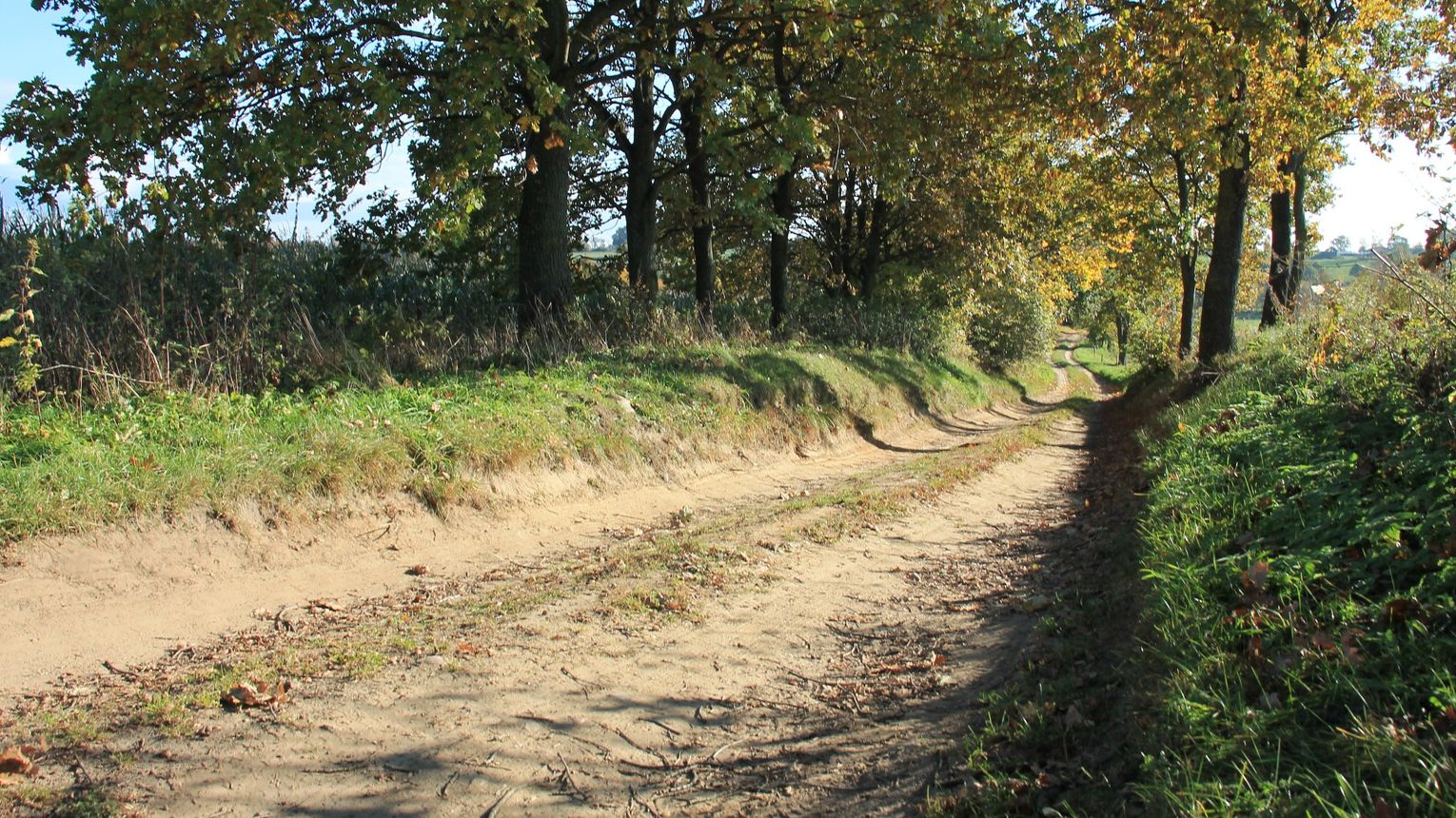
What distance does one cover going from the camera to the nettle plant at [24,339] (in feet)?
22.5

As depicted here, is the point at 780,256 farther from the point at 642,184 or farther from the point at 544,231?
the point at 544,231

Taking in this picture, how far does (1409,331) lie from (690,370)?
8.05m

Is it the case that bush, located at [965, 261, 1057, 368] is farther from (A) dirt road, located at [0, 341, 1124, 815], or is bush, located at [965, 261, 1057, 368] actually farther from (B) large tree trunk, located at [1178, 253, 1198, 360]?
(A) dirt road, located at [0, 341, 1124, 815]

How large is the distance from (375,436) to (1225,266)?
1571 centimetres

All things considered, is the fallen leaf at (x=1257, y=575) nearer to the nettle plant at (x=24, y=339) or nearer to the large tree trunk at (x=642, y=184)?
the nettle plant at (x=24, y=339)

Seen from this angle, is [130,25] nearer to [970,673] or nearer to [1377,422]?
[970,673]

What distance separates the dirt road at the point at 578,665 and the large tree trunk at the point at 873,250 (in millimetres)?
18413

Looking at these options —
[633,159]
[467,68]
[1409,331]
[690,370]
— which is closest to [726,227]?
[633,159]

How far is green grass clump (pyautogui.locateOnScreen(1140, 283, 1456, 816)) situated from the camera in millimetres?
2695

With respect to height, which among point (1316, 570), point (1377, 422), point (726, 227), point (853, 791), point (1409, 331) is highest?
point (726, 227)

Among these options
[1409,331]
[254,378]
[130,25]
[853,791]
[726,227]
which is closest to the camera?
[853,791]

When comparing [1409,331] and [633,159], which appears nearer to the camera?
[1409,331]

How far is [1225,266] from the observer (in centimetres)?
1703

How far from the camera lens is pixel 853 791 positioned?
141 inches
